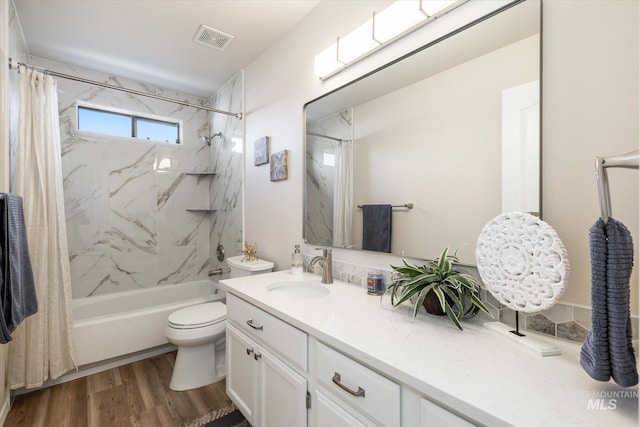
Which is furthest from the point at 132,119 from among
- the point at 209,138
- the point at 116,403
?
the point at 116,403

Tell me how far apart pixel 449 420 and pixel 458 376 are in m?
0.09

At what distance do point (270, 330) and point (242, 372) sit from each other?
433mm

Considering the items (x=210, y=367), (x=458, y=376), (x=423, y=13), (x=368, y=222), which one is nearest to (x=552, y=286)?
(x=458, y=376)

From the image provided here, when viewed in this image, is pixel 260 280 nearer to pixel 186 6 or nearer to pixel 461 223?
pixel 461 223

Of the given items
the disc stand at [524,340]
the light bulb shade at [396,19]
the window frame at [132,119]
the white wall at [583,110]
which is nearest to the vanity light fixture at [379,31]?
the light bulb shade at [396,19]

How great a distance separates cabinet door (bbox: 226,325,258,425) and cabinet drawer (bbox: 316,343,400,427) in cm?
51

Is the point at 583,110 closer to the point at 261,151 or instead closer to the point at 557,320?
the point at 557,320

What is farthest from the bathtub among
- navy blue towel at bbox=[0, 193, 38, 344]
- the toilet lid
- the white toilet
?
navy blue towel at bbox=[0, 193, 38, 344]

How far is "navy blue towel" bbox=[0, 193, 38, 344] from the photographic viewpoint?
4.35 ft

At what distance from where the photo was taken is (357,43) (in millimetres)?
1491

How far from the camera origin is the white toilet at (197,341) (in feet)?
6.53

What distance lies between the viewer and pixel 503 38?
1013 millimetres

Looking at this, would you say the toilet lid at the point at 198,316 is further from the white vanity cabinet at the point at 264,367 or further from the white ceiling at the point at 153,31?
the white ceiling at the point at 153,31

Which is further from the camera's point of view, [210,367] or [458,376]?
[210,367]
